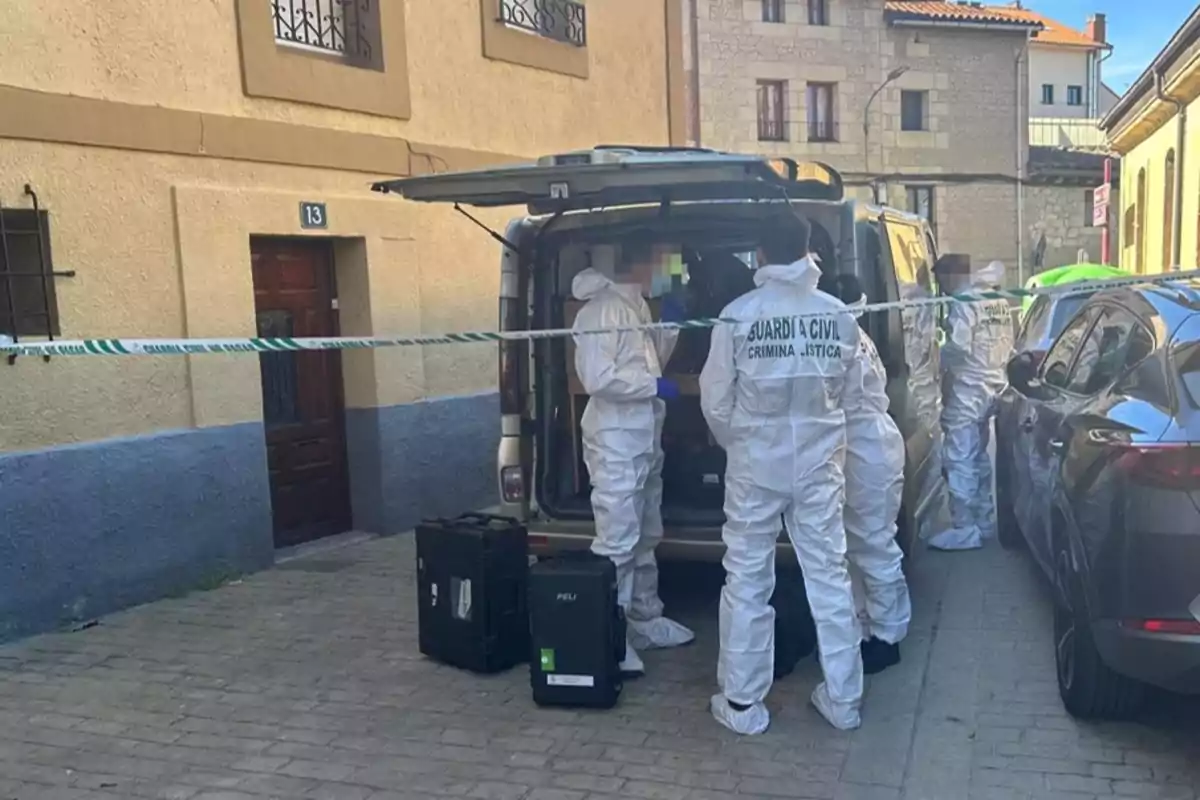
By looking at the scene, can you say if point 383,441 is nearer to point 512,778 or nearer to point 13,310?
point 13,310

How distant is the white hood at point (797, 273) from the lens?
4375 mm

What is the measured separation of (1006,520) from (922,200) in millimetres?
27348

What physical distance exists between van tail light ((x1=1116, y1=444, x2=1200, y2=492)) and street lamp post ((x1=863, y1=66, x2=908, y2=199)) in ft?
96.4

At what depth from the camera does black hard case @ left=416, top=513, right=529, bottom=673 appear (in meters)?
5.09

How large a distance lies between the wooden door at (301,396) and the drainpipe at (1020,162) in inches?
1119

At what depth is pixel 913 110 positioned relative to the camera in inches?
1286

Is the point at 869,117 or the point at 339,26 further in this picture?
the point at 869,117

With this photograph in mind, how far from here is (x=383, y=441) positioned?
802 cm

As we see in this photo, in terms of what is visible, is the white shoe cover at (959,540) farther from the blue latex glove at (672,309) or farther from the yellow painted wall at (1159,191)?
the yellow painted wall at (1159,191)

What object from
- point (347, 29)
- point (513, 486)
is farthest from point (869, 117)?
point (513, 486)

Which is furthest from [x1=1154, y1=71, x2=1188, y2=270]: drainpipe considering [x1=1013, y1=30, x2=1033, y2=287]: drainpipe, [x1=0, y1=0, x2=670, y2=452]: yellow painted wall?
[x1=1013, y1=30, x2=1033, y2=287]: drainpipe

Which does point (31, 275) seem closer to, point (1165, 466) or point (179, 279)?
point (179, 279)

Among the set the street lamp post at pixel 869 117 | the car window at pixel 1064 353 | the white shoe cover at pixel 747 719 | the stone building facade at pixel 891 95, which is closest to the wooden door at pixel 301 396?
the white shoe cover at pixel 747 719

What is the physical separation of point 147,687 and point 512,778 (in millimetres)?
2115
